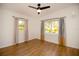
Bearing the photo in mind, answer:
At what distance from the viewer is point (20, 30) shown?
210cm

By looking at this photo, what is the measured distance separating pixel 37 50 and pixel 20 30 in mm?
645

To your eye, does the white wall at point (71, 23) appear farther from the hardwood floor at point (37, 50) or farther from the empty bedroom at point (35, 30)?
the hardwood floor at point (37, 50)

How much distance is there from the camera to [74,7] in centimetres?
187

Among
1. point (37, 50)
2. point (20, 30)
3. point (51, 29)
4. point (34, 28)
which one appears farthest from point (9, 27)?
point (51, 29)

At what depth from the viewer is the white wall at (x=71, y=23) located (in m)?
1.94

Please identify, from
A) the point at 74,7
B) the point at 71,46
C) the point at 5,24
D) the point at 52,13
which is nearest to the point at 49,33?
the point at 52,13

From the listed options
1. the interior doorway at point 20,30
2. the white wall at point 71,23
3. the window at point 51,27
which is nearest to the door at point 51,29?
the window at point 51,27

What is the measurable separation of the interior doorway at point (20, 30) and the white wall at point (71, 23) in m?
0.52

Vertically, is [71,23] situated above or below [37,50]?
above

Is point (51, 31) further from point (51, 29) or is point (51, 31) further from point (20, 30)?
point (20, 30)

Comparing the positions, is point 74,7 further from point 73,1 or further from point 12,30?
point 12,30

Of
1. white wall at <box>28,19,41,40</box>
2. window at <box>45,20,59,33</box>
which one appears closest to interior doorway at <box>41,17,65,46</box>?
window at <box>45,20,59,33</box>

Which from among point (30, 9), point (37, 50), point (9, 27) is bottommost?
point (37, 50)

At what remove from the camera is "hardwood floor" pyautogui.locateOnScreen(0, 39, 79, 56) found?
1.87 metres
